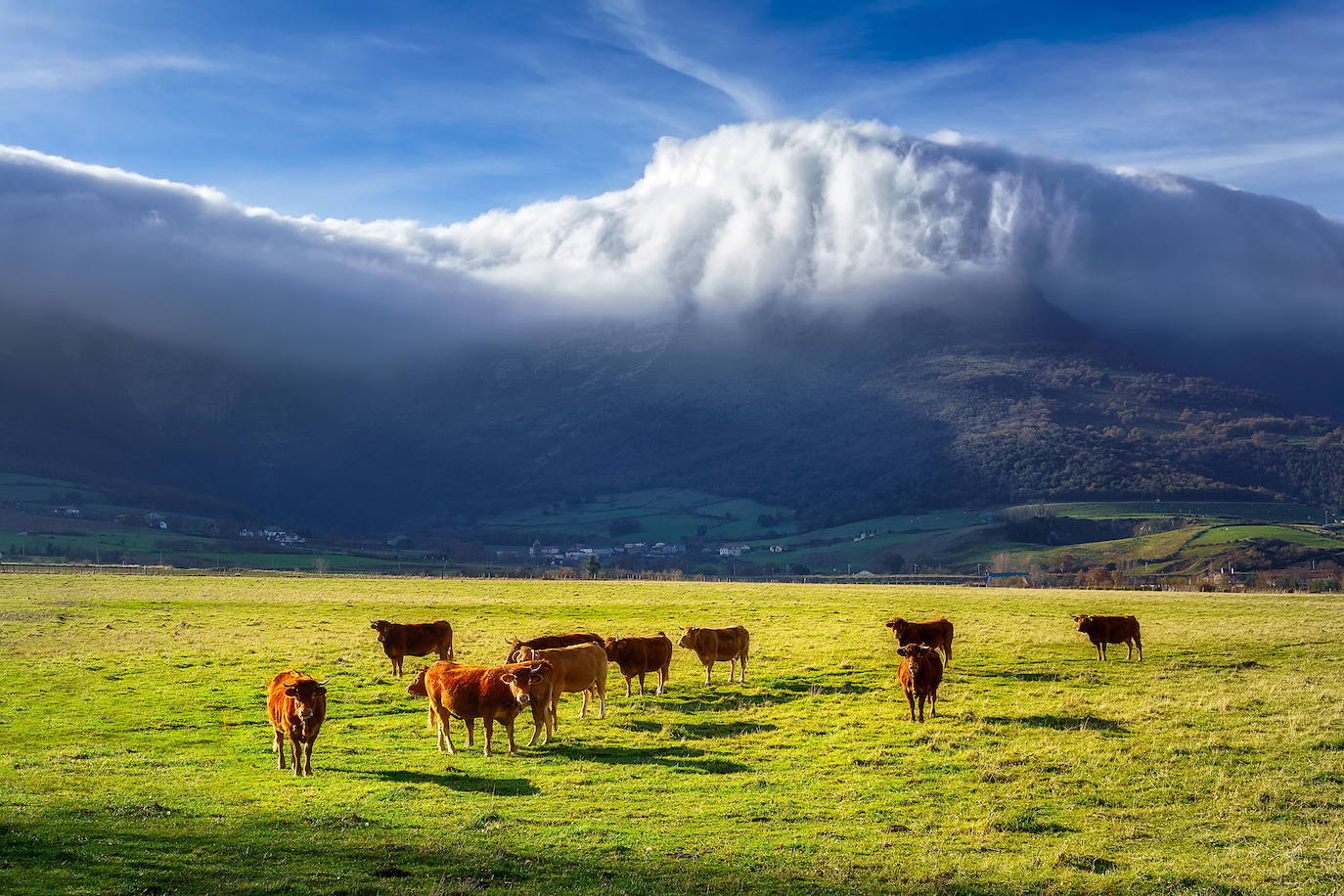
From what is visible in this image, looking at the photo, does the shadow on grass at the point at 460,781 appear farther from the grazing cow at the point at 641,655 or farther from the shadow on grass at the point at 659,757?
the grazing cow at the point at 641,655

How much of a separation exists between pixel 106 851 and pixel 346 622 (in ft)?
110

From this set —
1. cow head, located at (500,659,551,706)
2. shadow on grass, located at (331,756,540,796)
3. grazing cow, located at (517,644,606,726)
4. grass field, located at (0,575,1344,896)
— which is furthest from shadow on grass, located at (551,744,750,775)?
shadow on grass, located at (331,756,540,796)

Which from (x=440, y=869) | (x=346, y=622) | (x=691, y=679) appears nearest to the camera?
(x=440, y=869)

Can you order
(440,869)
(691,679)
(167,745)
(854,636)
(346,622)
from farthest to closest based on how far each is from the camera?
(346,622) < (854,636) < (691,679) < (167,745) < (440,869)

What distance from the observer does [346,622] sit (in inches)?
1853

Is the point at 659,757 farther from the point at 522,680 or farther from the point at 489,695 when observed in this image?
the point at 489,695

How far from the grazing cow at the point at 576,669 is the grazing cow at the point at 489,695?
0.83 meters

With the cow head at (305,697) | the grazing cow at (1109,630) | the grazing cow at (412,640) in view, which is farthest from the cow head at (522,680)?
the grazing cow at (1109,630)

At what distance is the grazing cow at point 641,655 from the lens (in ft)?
90.0

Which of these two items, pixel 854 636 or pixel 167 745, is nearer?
pixel 167 745

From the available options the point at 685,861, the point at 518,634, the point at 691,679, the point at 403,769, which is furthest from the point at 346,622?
the point at 685,861

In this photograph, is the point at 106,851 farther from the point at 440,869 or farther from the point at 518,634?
the point at 518,634

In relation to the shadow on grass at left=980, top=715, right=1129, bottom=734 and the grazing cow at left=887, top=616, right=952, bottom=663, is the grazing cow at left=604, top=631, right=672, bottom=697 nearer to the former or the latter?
the grazing cow at left=887, top=616, right=952, bottom=663

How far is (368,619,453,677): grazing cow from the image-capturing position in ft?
106
